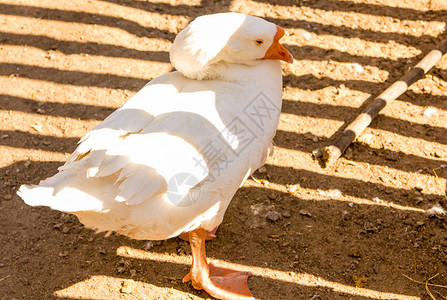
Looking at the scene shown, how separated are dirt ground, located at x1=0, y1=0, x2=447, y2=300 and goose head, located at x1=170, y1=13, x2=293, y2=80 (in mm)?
1018

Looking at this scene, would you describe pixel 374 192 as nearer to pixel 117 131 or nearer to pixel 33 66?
pixel 117 131

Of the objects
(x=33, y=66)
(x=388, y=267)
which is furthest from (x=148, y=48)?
(x=388, y=267)

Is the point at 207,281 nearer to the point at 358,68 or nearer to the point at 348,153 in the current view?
the point at 348,153

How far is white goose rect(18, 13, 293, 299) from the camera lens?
2.47 m

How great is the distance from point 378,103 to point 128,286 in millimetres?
2323

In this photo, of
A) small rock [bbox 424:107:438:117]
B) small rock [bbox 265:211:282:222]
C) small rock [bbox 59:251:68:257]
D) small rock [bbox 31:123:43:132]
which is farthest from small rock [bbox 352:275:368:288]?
small rock [bbox 31:123:43:132]

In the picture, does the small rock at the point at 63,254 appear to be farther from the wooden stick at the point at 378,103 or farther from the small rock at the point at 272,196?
the wooden stick at the point at 378,103

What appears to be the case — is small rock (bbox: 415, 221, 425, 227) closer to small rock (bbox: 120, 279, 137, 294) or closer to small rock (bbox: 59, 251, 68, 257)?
small rock (bbox: 120, 279, 137, 294)

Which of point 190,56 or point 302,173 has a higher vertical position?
point 190,56

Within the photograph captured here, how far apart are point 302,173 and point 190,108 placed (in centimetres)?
126

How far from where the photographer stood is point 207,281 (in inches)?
118

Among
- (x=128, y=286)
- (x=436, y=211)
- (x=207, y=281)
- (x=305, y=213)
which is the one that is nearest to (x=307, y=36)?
(x=305, y=213)

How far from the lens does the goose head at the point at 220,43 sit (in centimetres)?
283

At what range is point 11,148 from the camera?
12.5 feet
